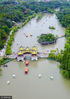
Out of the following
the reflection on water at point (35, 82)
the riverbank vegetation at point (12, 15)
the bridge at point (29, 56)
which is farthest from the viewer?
the riverbank vegetation at point (12, 15)

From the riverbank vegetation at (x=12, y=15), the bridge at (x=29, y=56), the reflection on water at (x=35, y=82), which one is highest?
the riverbank vegetation at (x=12, y=15)

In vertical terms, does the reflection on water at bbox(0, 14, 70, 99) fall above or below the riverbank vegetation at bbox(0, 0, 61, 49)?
below

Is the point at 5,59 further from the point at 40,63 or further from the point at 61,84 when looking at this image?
the point at 61,84

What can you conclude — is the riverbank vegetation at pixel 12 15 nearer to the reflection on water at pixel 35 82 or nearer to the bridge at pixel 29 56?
the bridge at pixel 29 56

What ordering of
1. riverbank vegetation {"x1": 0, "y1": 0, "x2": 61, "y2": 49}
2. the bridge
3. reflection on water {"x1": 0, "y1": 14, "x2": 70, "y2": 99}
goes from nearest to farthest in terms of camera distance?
reflection on water {"x1": 0, "y1": 14, "x2": 70, "y2": 99} < the bridge < riverbank vegetation {"x1": 0, "y1": 0, "x2": 61, "y2": 49}

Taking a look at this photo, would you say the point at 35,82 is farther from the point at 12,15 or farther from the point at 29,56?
the point at 12,15

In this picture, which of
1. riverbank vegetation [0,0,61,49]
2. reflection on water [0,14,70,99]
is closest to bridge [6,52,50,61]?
reflection on water [0,14,70,99]

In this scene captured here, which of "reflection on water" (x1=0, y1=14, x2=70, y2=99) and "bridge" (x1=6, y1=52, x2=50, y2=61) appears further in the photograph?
"bridge" (x1=6, y1=52, x2=50, y2=61)

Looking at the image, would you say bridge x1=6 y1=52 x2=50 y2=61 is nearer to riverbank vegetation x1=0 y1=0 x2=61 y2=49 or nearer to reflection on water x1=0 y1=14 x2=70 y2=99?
reflection on water x1=0 y1=14 x2=70 y2=99

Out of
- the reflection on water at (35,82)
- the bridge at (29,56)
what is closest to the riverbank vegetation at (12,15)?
the bridge at (29,56)

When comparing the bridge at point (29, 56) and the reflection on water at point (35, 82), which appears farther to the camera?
the bridge at point (29, 56)

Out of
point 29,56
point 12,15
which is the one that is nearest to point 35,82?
point 29,56

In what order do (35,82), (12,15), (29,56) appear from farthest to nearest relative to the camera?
(12,15) < (29,56) < (35,82)
